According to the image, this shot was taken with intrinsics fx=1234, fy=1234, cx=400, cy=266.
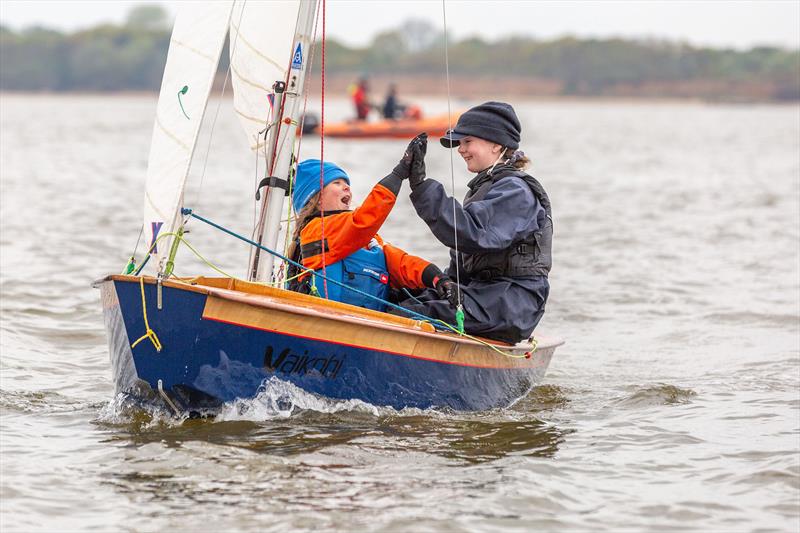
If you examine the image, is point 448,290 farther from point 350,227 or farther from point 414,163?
point 414,163

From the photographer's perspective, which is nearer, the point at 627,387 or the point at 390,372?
the point at 390,372

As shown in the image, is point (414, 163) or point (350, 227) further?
point (350, 227)

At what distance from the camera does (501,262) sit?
21.2ft

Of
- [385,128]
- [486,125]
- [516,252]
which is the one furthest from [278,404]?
[385,128]

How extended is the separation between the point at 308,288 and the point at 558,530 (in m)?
2.16

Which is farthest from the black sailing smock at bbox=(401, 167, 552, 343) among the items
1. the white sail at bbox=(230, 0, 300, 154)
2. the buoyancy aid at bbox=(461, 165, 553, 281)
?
the white sail at bbox=(230, 0, 300, 154)

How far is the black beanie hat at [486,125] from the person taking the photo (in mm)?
6363

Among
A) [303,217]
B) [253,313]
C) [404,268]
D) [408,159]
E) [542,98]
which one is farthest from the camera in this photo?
[542,98]

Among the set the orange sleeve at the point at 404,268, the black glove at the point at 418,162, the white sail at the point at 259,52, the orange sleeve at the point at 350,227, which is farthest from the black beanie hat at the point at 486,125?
the white sail at the point at 259,52

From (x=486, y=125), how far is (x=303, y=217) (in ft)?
3.51

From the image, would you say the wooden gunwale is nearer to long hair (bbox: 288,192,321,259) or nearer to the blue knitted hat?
long hair (bbox: 288,192,321,259)

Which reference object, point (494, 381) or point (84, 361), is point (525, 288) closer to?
point (494, 381)

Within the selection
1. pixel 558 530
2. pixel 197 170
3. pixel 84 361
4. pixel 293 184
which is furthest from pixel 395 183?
pixel 197 170

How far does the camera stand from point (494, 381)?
21.8ft
